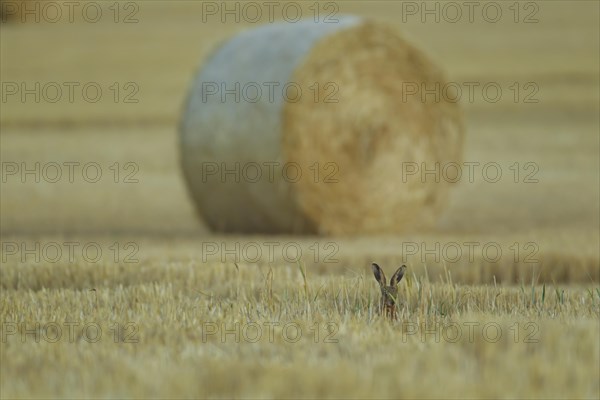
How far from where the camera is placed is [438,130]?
10719 mm

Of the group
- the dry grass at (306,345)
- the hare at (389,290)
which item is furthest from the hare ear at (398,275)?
the dry grass at (306,345)

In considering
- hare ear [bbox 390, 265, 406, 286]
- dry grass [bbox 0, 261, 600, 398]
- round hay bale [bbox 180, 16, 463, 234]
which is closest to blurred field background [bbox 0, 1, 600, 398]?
dry grass [bbox 0, 261, 600, 398]

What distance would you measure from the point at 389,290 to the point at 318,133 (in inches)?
207

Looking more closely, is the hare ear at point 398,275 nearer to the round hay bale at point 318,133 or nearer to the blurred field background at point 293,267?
the blurred field background at point 293,267

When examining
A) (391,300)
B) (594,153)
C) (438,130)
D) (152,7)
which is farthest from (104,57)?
(391,300)

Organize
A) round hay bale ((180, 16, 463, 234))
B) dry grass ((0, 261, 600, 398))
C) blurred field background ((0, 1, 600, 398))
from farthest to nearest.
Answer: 1. round hay bale ((180, 16, 463, 234))
2. blurred field background ((0, 1, 600, 398))
3. dry grass ((0, 261, 600, 398))

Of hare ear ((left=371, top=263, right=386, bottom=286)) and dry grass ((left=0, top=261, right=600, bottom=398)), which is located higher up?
hare ear ((left=371, top=263, right=386, bottom=286))

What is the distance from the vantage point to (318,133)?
989 centimetres

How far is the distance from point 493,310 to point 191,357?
5.53ft

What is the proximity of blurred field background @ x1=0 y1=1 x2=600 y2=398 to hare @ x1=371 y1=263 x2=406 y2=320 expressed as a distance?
0.08 m

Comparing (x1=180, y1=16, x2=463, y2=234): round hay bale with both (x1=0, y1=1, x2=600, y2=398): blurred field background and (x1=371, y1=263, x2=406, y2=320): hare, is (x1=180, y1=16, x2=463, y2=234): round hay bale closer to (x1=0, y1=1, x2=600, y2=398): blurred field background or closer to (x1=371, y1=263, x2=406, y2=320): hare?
(x1=0, y1=1, x2=600, y2=398): blurred field background

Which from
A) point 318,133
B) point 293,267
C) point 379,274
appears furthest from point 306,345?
point 318,133

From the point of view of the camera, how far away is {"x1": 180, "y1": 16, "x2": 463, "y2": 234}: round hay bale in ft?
31.4

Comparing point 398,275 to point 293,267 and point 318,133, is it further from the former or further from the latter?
point 318,133
